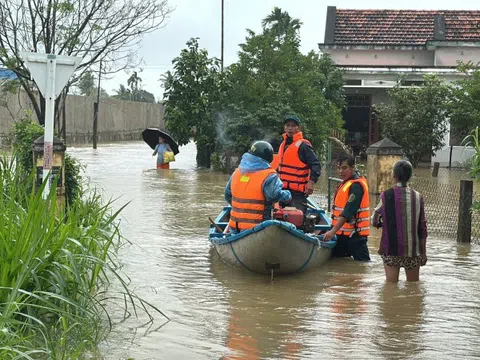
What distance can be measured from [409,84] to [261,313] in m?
24.9

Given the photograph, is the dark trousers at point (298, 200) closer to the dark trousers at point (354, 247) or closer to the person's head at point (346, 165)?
the dark trousers at point (354, 247)

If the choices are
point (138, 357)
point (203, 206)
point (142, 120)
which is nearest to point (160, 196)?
point (203, 206)

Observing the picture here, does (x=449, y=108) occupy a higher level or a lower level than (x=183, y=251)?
higher

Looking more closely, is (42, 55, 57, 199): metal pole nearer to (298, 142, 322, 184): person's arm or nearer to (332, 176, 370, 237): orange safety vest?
(332, 176, 370, 237): orange safety vest

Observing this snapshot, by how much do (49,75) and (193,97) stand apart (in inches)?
778

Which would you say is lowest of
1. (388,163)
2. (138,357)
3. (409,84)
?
(138,357)

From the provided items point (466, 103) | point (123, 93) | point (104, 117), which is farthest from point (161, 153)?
point (123, 93)

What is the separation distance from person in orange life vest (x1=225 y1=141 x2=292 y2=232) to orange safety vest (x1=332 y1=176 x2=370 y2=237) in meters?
0.79

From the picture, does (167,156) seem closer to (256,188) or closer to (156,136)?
(156,136)

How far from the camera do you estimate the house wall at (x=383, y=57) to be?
36125mm

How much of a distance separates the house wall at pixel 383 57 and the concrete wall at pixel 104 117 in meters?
13.1

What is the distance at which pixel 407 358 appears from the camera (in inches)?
289

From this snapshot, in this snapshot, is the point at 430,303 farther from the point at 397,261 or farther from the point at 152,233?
the point at 152,233

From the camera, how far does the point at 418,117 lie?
29688 millimetres
